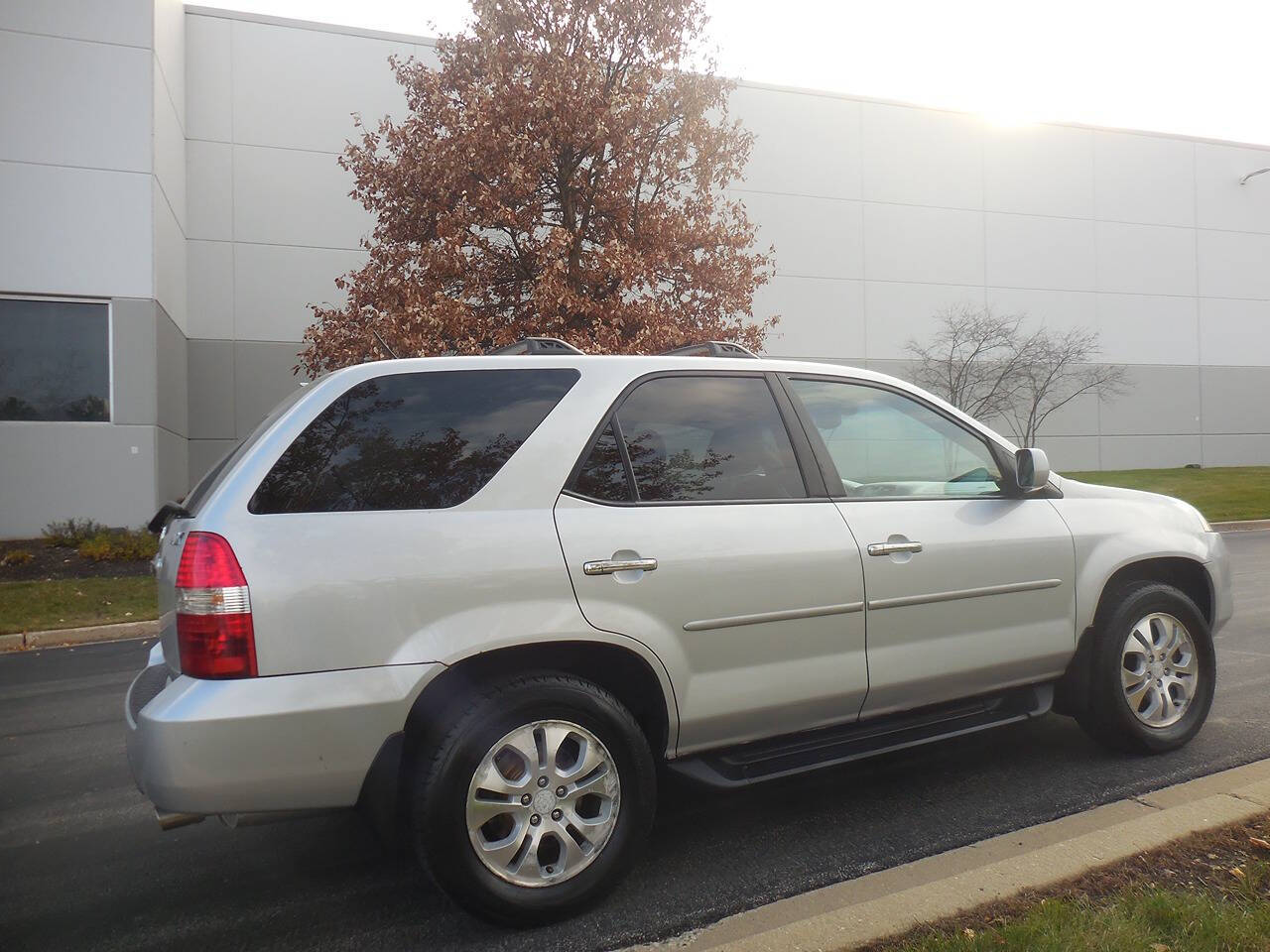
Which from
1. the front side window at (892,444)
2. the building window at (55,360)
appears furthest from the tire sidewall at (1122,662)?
the building window at (55,360)

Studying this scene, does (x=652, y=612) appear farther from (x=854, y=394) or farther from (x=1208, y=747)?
(x=1208, y=747)

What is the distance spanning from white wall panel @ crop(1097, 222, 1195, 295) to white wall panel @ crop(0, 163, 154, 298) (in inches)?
864

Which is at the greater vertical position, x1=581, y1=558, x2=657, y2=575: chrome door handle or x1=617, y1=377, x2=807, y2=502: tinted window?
x1=617, y1=377, x2=807, y2=502: tinted window

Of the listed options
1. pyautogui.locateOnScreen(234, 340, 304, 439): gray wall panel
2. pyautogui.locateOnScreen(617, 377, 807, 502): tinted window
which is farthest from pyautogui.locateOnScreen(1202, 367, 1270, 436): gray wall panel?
pyautogui.locateOnScreen(617, 377, 807, 502): tinted window

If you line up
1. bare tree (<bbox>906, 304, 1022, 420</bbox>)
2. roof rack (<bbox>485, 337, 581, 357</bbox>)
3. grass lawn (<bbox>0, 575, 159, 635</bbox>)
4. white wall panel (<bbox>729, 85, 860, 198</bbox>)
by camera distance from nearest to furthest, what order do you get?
roof rack (<bbox>485, 337, 581, 357</bbox>) → grass lawn (<bbox>0, 575, 159, 635</bbox>) → white wall panel (<bbox>729, 85, 860, 198</bbox>) → bare tree (<bbox>906, 304, 1022, 420</bbox>)

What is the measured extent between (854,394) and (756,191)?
17.9 metres

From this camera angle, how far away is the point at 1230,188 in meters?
26.3

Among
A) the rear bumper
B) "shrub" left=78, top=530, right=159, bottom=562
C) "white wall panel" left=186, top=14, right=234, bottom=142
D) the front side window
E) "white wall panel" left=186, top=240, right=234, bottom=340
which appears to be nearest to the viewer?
the rear bumper

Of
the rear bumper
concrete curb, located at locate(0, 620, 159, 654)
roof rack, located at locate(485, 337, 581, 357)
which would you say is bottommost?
concrete curb, located at locate(0, 620, 159, 654)

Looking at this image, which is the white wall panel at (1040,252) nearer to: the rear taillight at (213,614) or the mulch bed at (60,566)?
the mulch bed at (60,566)

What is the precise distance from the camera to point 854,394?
405 cm

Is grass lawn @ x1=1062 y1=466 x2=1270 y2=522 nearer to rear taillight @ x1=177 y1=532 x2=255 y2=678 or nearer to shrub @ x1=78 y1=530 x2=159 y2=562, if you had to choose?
shrub @ x1=78 y1=530 x2=159 y2=562

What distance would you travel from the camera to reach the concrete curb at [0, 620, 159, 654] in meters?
8.73

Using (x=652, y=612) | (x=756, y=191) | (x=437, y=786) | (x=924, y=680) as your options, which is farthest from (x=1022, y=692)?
(x=756, y=191)
